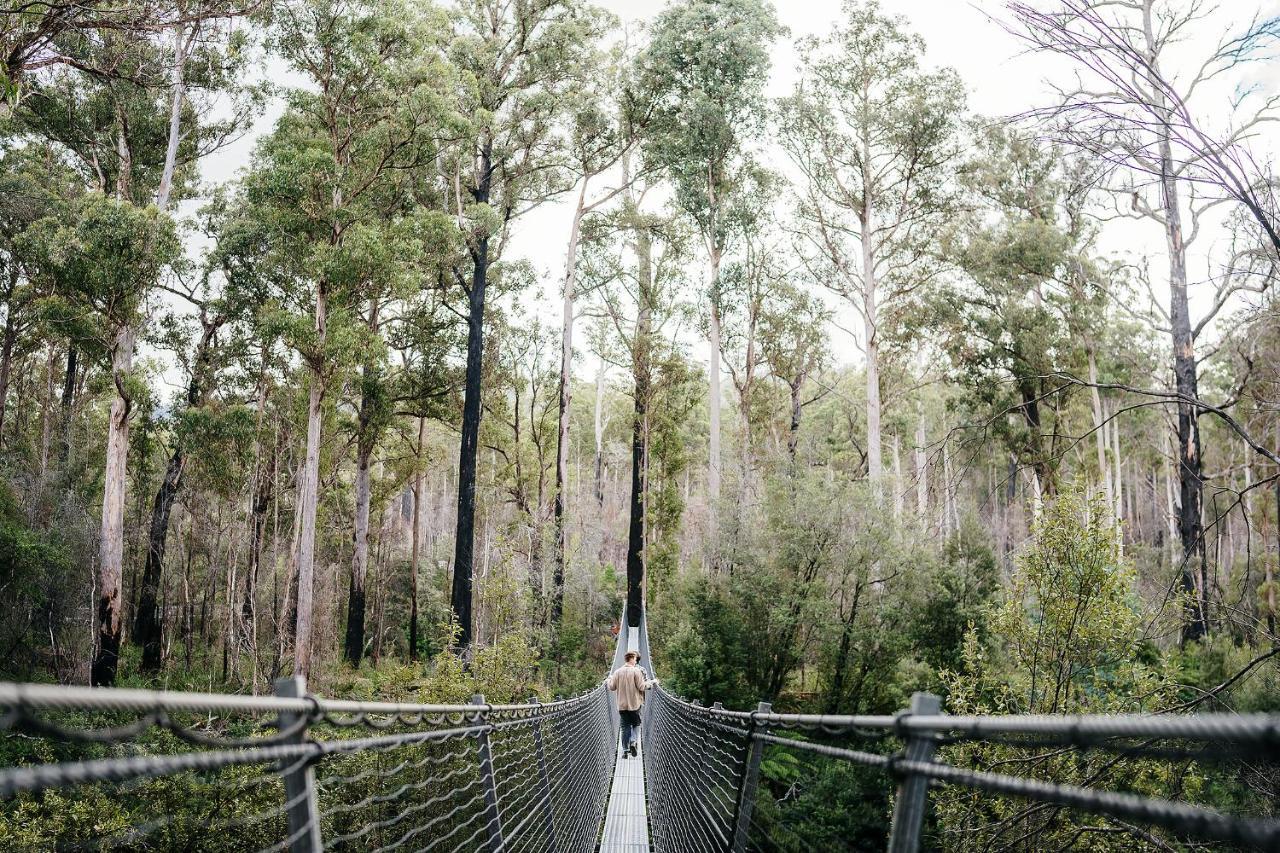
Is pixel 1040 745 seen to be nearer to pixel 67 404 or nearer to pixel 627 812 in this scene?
pixel 627 812

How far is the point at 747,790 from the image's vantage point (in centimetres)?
238

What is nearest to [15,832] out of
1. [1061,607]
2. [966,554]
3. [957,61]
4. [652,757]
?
[652,757]

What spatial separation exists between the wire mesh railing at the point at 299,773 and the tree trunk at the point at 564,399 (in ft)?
25.7

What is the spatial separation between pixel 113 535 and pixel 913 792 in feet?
47.7

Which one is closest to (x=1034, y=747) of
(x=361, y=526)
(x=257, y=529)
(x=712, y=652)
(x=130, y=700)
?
(x=130, y=700)

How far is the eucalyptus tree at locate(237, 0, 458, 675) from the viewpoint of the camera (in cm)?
1230

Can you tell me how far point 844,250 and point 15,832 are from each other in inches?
651

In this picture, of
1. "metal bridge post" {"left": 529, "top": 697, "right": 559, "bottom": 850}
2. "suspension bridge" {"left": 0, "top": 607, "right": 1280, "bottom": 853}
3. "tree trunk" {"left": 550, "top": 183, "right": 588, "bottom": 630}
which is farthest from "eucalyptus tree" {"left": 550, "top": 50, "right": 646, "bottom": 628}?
"metal bridge post" {"left": 529, "top": 697, "right": 559, "bottom": 850}

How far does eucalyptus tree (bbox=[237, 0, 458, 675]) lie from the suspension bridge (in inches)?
219

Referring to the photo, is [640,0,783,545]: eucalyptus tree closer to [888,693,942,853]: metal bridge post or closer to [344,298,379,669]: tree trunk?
[344,298,379,669]: tree trunk

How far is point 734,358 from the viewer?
71.8 ft

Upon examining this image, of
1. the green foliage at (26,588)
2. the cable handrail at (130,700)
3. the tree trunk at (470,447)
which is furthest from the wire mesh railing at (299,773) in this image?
the green foliage at (26,588)

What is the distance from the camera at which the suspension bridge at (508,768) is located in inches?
28.2

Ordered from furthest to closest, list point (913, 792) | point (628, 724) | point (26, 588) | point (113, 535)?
1. point (26, 588)
2. point (113, 535)
3. point (628, 724)
4. point (913, 792)
